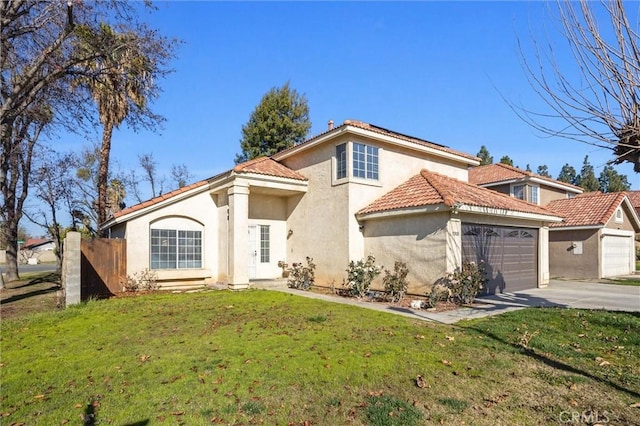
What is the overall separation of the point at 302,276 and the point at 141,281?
640 centimetres

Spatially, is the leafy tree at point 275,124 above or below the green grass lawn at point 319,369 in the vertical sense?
above

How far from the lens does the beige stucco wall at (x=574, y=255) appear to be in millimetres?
20703

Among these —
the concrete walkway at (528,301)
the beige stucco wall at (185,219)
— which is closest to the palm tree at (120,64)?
the beige stucco wall at (185,219)

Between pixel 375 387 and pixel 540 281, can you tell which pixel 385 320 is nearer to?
pixel 375 387

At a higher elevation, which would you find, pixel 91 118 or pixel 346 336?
pixel 91 118

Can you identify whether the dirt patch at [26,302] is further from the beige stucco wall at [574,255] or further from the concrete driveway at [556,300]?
the beige stucco wall at [574,255]

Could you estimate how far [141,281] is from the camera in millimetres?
15016

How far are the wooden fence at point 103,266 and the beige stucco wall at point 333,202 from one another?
7163mm

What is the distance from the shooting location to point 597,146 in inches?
243

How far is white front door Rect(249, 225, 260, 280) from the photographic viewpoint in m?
17.4

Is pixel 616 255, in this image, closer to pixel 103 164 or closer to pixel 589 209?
pixel 589 209

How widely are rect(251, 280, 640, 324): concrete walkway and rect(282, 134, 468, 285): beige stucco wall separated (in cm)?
175

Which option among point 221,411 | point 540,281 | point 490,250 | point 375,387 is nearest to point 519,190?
point 540,281

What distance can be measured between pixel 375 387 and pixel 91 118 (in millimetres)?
12708
